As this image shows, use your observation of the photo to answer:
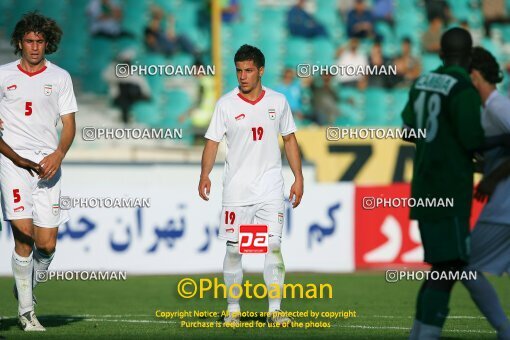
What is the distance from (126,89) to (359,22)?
471 centimetres

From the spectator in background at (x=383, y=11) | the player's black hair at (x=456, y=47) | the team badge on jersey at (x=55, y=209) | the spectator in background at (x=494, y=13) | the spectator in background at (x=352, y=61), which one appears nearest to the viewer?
the player's black hair at (x=456, y=47)

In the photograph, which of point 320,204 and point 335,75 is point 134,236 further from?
point 335,75

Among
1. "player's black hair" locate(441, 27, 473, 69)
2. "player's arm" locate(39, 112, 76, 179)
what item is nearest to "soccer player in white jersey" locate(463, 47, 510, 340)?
"player's black hair" locate(441, 27, 473, 69)

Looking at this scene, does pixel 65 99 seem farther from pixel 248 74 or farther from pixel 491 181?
pixel 491 181

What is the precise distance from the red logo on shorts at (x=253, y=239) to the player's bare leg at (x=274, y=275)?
0.06 meters

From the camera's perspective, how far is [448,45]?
729cm

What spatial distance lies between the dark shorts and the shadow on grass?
11.5 feet

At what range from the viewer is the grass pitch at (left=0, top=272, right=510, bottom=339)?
8.69 meters

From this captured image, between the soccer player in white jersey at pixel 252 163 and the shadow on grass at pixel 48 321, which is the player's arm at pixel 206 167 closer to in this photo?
the soccer player in white jersey at pixel 252 163

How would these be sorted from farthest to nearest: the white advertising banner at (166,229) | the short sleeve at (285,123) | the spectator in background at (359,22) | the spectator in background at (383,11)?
the spectator in background at (383,11) → the spectator in background at (359,22) → the white advertising banner at (166,229) → the short sleeve at (285,123)

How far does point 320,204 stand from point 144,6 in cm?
737

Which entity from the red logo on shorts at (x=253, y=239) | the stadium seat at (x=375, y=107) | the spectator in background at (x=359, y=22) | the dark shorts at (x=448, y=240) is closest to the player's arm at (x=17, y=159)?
the red logo on shorts at (x=253, y=239)

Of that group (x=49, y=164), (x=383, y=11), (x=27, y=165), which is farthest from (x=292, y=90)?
(x=27, y=165)

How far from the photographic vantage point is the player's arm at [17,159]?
8383mm
